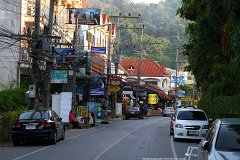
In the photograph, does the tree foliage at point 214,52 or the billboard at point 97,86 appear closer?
the tree foliage at point 214,52

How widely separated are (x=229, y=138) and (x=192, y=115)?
14.7 metres

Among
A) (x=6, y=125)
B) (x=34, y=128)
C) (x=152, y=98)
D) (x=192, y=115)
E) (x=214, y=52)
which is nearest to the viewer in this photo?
(x=34, y=128)

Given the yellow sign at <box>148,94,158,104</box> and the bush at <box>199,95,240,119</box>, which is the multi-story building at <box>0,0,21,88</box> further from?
the yellow sign at <box>148,94,158,104</box>

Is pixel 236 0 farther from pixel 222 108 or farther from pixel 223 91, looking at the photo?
pixel 223 91

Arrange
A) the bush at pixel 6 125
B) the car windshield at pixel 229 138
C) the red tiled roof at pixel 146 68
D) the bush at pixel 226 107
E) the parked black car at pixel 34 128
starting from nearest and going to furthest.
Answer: the car windshield at pixel 229 138 < the parked black car at pixel 34 128 < the bush at pixel 6 125 < the bush at pixel 226 107 < the red tiled roof at pixel 146 68

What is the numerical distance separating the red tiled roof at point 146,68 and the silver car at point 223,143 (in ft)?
294

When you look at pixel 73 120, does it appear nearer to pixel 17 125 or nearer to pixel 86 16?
pixel 86 16

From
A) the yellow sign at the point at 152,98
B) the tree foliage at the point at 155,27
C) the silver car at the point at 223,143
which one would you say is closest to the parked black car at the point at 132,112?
the tree foliage at the point at 155,27

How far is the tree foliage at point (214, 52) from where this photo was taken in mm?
21219

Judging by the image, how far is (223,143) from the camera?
8.92 metres

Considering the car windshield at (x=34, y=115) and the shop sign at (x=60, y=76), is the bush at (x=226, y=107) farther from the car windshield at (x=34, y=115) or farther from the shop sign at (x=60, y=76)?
the shop sign at (x=60, y=76)

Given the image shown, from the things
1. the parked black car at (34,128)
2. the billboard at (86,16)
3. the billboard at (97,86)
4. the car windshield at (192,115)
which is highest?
the billboard at (86,16)

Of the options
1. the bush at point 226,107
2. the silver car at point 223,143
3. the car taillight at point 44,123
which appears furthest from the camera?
the bush at point 226,107

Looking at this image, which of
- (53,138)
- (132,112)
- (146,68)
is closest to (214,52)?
(53,138)
